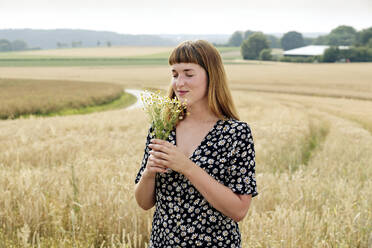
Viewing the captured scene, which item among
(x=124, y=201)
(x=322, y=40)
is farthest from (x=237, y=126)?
(x=322, y=40)

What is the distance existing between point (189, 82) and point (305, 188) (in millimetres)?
3855

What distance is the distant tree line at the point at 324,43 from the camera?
255 feet

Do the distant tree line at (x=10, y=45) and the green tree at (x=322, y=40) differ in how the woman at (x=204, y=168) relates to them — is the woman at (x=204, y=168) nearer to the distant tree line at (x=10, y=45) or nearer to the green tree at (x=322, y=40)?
the green tree at (x=322, y=40)

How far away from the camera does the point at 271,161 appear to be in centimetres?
855

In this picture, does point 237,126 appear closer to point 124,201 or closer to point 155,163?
point 155,163

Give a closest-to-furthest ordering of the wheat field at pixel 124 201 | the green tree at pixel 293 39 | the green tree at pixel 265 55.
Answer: the wheat field at pixel 124 201
the green tree at pixel 265 55
the green tree at pixel 293 39

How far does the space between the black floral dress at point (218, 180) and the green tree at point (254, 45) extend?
103 m

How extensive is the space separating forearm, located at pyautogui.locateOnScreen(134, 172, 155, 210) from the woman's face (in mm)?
478

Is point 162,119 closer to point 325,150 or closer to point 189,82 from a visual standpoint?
point 189,82

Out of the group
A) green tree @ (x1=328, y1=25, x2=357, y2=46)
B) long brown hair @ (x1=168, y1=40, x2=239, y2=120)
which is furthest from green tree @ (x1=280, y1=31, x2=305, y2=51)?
long brown hair @ (x1=168, y1=40, x2=239, y2=120)

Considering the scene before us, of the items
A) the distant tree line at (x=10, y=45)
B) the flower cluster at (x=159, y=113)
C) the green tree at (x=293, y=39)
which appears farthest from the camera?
the distant tree line at (x=10, y=45)

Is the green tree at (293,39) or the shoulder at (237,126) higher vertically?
the green tree at (293,39)

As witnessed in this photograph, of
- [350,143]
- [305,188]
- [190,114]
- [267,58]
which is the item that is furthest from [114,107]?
[267,58]

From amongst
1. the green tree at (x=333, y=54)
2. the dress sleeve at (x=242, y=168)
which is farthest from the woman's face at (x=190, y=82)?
the green tree at (x=333, y=54)
